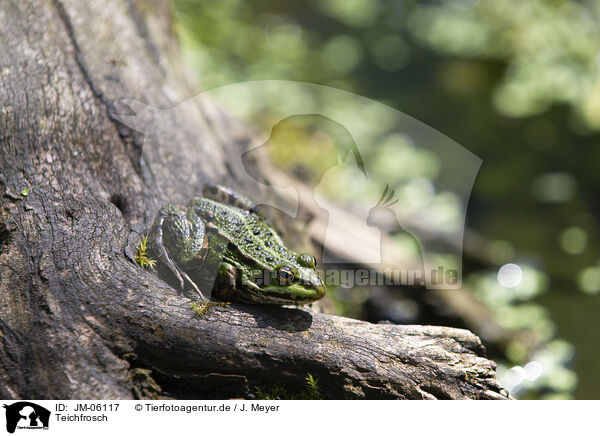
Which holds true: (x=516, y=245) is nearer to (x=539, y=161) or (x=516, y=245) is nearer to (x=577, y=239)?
(x=577, y=239)

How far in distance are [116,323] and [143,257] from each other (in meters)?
0.42

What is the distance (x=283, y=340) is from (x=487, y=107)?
5569 mm

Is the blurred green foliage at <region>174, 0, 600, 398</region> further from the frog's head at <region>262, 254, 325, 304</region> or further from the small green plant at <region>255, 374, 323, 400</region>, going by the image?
the small green plant at <region>255, 374, 323, 400</region>

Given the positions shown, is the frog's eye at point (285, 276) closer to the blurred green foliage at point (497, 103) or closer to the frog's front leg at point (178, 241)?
the frog's front leg at point (178, 241)

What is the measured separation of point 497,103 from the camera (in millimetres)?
6781

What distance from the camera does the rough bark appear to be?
2.26 meters

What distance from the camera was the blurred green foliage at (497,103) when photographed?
4.52 metres

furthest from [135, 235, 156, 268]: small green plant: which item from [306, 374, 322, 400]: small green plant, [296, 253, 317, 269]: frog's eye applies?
[306, 374, 322, 400]: small green plant

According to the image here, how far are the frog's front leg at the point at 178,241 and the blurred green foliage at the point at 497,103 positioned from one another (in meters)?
1.48

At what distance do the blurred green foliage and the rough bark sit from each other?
1449 mm

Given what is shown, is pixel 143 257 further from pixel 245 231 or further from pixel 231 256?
pixel 245 231

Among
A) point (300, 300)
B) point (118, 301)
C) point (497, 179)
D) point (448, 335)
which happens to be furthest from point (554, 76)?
point (118, 301)

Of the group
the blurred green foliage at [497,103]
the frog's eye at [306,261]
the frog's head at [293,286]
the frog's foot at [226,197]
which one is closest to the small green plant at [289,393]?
the frog's head at [293,286]
